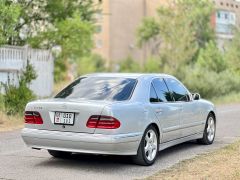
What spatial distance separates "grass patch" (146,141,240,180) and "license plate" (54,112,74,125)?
1.56 m

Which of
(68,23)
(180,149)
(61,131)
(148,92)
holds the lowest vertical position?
(180,149)

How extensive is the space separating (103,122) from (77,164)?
45.2 inches

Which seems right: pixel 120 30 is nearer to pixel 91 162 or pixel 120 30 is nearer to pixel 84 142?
pixel 91 162

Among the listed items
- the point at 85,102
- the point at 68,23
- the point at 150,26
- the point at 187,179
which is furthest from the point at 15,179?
the point at 150,26

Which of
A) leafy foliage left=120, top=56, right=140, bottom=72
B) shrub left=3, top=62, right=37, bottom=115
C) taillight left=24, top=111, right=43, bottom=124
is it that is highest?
taillight left=24, top=111, right=43, bottom=124

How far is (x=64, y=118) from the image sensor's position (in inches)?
328

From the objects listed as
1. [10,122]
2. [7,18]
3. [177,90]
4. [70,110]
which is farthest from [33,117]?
[7,18]

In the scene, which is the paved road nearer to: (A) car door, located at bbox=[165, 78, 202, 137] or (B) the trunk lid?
(A) car door, located at bbox=[165, 78, 202, 137]

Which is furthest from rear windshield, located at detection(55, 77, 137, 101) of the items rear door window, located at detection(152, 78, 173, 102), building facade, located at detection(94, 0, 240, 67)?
building facade, located at detection(94, 0, 240, 67)

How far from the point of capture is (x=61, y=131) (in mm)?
8289

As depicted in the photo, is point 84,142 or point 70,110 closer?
point 84,142

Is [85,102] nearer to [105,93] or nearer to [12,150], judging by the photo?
[105,93]

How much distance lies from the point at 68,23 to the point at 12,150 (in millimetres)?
14183

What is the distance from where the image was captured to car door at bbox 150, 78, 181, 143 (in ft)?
30.0
